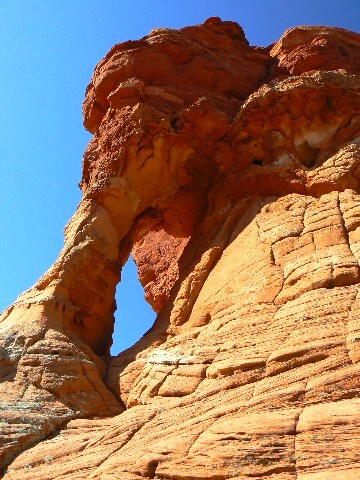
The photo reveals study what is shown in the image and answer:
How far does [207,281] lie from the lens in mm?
17859

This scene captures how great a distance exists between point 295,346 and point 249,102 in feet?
43.1

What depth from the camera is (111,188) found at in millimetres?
20797

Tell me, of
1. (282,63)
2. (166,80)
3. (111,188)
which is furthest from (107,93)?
(282,63)

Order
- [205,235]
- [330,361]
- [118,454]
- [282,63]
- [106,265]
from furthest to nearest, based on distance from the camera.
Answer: [282,63], [205,235], [106,265], [118,454], [330,361]

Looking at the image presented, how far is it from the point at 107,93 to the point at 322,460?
847 inches

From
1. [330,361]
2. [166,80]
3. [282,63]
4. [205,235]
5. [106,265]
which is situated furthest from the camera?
[282,63]

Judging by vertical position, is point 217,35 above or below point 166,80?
above

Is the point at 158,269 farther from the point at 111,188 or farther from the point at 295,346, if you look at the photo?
the point at 295,346

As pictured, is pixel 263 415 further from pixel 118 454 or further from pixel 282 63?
pixel 282 63

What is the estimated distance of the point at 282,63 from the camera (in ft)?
88.5

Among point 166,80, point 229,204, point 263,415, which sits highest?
point 166,80

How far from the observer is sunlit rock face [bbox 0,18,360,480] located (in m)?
8.97

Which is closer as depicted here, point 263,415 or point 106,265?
point 263,415

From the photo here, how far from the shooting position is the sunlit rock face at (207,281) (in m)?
8.97
